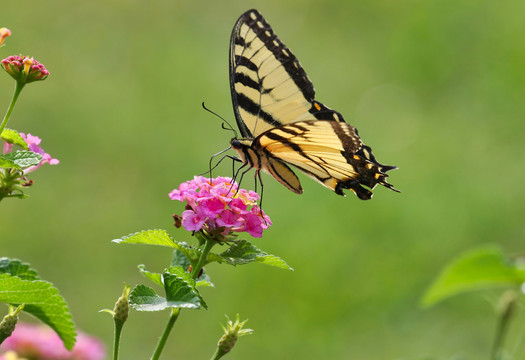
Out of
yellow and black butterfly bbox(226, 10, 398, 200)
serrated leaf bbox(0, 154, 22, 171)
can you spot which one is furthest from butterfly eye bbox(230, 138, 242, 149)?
serrated leaf bbox(0, 154, 22, 171)

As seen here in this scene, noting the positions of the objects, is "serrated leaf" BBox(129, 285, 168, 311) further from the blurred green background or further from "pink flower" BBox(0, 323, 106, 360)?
the blurred green background

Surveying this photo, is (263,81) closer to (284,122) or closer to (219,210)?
(284,122)

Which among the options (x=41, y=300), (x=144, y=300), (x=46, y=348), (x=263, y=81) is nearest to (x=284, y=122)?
(x=263, y=81)

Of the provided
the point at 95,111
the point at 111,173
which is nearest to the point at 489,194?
the point at 111,173

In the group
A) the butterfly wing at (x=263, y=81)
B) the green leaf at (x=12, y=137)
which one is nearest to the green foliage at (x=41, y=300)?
the green leaf at (x=12, y=137)

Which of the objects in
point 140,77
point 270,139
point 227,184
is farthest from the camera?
point 140,77

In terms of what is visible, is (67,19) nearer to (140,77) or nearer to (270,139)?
(140,77)
